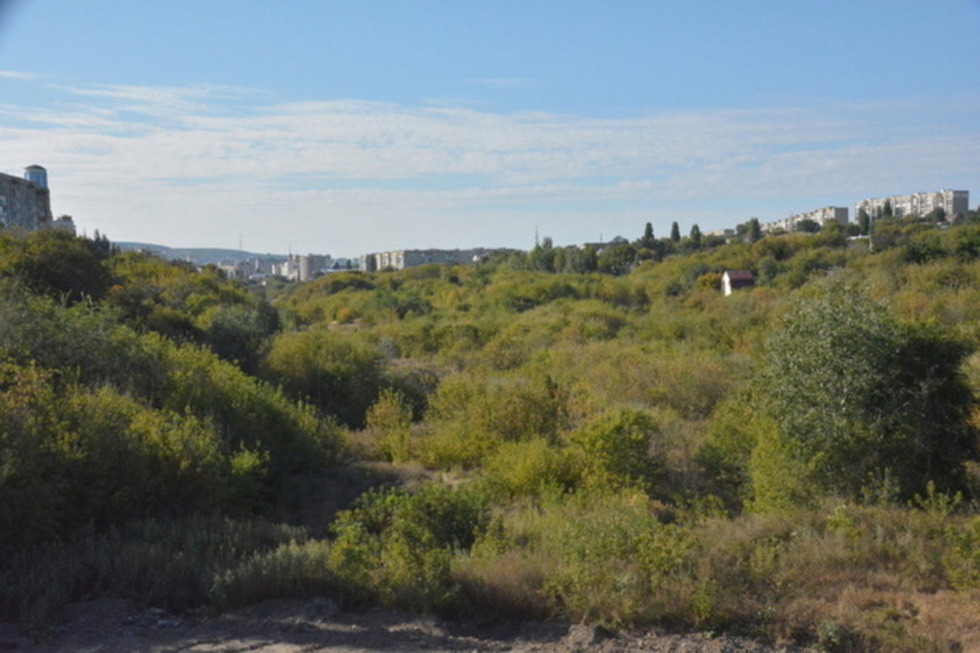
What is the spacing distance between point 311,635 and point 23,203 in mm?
60487

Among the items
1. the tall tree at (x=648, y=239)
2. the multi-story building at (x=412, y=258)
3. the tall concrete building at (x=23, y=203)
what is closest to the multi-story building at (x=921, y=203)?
the tall tree at (x=648, y=239)

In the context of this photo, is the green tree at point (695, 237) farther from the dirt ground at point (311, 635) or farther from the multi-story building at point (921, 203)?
the dirt ground at point (311, 635)

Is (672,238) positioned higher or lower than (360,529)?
higher

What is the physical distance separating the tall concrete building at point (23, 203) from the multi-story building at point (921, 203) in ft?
264

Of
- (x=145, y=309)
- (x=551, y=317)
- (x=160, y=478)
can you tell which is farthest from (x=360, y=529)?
(x=551, y=317)

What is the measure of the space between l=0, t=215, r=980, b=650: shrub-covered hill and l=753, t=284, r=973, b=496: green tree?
27 millimetres

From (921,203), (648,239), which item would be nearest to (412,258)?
(648,239)

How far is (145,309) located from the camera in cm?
2373

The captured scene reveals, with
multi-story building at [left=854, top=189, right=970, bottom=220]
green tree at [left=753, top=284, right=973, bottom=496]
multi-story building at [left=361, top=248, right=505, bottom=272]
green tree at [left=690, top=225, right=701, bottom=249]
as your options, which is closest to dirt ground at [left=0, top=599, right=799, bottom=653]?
green tree at [left=753, top=284, right=973, bottom=496]

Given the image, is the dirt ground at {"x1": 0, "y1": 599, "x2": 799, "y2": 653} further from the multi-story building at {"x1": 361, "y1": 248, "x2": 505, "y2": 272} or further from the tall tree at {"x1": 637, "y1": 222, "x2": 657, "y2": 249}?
the multi-story building at {"x1": 361, "y1": 248, "x2": 505, "y2": 272}

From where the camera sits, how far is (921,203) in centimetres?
11144

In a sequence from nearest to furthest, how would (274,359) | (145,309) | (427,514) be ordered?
(427,514), (274,359), (145,309)

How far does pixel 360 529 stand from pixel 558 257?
190 ft

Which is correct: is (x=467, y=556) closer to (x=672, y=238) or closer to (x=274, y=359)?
(x=274, y=359)
